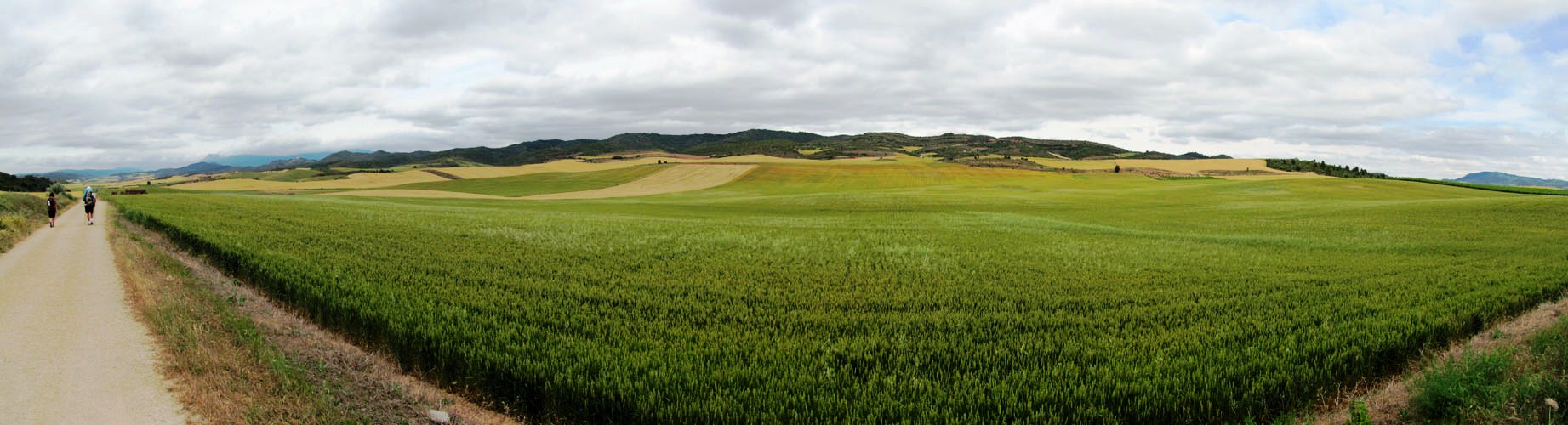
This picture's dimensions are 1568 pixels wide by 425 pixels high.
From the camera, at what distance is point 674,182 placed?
93625 millimetres

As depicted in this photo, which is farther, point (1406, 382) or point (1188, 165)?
point (1188, 165)

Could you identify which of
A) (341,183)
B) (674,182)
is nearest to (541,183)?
(674,182)

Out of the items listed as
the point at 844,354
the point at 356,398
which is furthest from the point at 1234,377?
the point at 356,398

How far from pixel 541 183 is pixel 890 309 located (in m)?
93.8

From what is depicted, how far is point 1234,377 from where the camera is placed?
701cm

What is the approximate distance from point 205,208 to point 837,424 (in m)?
43.6

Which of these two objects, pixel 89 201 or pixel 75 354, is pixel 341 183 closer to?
pixel 89 201

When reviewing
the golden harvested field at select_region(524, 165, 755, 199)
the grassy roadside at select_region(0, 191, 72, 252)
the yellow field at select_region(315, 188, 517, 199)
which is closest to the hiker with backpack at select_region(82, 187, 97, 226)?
the grassy roadside at select_region(0, 191, 72, 252)

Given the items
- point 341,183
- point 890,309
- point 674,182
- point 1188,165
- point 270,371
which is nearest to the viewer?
→ point 270,371

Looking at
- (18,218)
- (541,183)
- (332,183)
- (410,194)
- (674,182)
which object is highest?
(674,182)

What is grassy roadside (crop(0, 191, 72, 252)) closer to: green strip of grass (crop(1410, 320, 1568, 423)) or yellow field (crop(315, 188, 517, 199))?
yellow field (crop(315, 188, 517, 199))

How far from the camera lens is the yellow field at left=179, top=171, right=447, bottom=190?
3816 inches

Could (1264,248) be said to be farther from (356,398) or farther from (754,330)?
(356,398)

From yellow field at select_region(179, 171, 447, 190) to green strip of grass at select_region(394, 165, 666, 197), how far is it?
33.1 ft
